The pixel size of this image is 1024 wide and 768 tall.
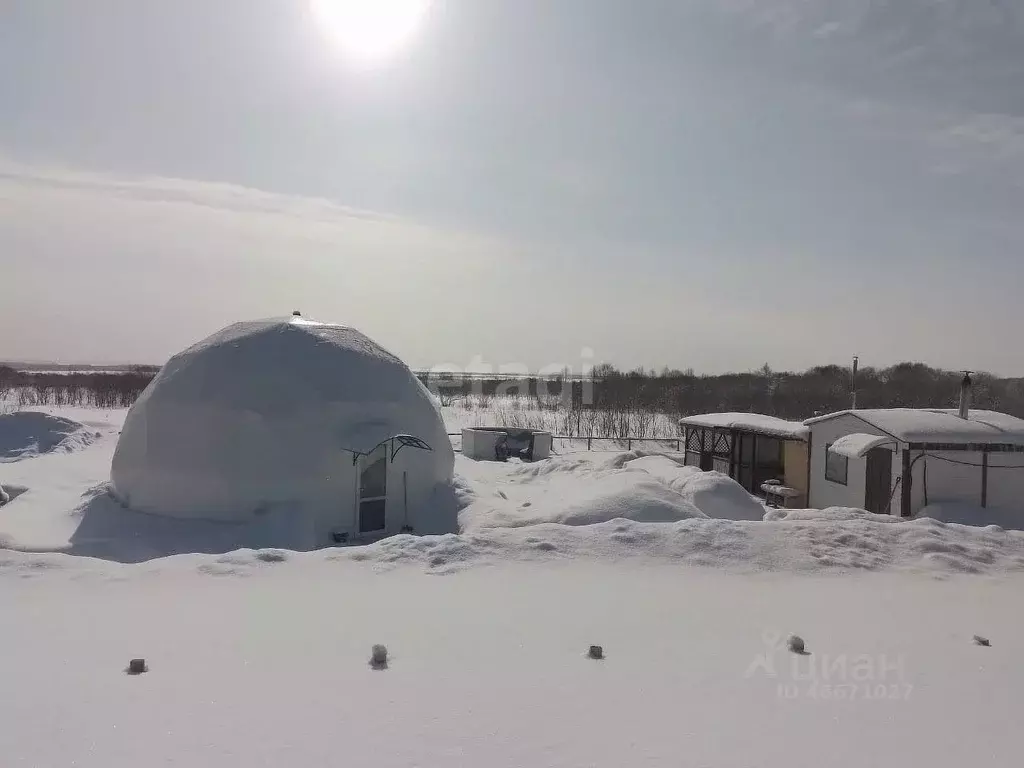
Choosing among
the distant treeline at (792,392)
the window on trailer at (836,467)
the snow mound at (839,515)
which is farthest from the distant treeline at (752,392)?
the snow mound at (839,515)

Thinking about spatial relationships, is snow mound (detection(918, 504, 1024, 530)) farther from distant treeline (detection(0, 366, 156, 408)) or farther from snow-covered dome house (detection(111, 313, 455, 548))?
distant treeline (detection(0, 366, 156, 408))

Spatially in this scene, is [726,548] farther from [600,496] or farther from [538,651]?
[600,496]

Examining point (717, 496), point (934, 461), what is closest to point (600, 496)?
point (717, 496)

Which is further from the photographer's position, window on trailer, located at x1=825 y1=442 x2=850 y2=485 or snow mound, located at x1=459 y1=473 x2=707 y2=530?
window on trailer, located at x1=825 y1=442 x2=850 y2=485

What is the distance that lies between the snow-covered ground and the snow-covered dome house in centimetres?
532

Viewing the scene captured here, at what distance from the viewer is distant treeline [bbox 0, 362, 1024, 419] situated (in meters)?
43.5

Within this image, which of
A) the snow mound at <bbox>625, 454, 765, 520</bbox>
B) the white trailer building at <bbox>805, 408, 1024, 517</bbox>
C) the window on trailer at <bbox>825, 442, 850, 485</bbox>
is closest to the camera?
the snow mound at <bbox>625, 454, 765, 520</bbox>

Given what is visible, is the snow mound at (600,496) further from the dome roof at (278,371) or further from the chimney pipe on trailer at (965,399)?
the chimney pipe on trailer at (965,399)

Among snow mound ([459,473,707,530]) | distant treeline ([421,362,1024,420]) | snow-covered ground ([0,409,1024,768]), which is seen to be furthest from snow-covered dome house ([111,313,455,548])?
distant treeline ([421,362,1024,420])

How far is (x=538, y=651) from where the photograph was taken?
4.89m

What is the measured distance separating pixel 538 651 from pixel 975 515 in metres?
12.7

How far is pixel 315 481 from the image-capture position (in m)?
12.4

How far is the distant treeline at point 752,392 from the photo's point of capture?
43500 mm

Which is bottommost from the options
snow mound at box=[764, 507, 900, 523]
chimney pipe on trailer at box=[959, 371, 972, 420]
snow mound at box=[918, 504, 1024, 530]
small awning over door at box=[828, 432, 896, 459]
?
snow mound at box=[918, 504, 1024, 530]
